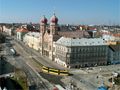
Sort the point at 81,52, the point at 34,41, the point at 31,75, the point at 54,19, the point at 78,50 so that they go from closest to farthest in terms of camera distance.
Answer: the point at 31,75 → the point at 78,50 → the point at 81,52 → the point at 54,19 → the point at 34,41

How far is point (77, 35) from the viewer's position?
65.2m

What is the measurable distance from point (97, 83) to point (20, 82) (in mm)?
10908

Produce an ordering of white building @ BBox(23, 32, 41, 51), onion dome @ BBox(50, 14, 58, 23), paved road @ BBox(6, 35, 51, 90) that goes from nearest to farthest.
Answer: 1. paved road @ BBox(6, 35, 51, 90)
2. onion dome @ BBox(50, 14, 58, 23)
3. white building @ BBox(23, 32, 41, 51)

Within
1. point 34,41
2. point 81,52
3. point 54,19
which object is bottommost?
point 34,41

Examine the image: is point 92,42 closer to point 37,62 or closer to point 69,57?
point 69,57

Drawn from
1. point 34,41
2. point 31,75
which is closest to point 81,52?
point 31,75

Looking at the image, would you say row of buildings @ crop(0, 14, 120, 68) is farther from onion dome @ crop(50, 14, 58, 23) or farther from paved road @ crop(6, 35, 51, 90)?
paved road @ crop(6, 35, 51, 90)

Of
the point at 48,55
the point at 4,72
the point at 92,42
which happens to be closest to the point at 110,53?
the point at 92,42

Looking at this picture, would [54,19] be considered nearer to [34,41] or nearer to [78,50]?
[78,50]

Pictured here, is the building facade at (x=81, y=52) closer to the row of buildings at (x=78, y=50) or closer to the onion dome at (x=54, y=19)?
the row of buildings at (x=78, y=50)

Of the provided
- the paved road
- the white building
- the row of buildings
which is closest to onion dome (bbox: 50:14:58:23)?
the row of buildings

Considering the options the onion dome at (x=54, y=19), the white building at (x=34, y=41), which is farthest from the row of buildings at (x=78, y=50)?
the white building at (x=34, y=41)

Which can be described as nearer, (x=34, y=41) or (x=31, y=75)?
(x=31, y=75)

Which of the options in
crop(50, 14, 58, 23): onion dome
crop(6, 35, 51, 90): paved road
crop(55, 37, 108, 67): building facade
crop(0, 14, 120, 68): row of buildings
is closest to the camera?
crop(6, 35, 51, 90): paved road
